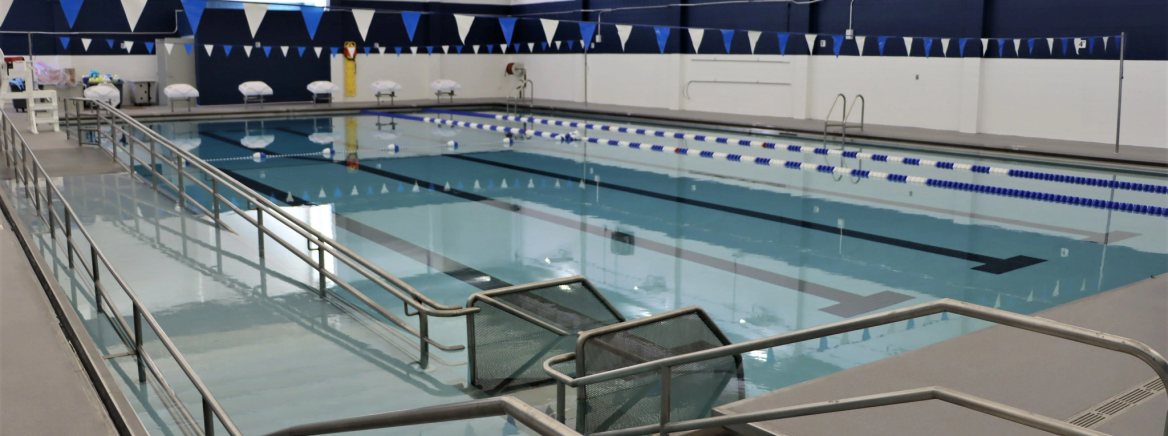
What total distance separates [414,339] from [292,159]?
26.1 ft

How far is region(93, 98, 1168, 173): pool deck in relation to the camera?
11.1 m

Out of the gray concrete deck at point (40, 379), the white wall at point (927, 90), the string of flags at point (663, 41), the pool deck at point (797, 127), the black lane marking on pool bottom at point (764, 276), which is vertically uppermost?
the string of flags at point (663, 41)

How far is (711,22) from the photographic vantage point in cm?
1777

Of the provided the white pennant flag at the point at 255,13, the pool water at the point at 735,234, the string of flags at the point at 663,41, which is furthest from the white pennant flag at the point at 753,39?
the white pennant flag at the point at 255,13

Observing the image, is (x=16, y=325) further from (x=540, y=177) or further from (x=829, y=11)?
(x=829, y=11)

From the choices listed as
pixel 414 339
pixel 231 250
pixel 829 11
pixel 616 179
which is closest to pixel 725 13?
pixel 829 11

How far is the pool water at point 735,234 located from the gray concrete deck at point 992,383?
817mm

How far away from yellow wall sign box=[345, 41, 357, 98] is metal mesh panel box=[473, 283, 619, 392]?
17646 mm

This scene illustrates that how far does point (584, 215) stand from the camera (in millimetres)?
8203

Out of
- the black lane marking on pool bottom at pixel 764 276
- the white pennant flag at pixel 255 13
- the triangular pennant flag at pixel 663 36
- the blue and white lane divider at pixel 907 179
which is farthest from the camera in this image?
the white pennant flag at pixel 255 13

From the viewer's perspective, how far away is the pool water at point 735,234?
17.7 feet

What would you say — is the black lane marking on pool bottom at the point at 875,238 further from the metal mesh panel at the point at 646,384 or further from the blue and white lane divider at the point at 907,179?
the metal mesh panel at the point at 646,384

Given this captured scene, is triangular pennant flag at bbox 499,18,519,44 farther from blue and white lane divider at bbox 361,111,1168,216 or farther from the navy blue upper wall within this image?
blue and white lane divider at bbox 361,111,1168,216

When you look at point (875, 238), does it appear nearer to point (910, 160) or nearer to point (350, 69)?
point (910, 160)
